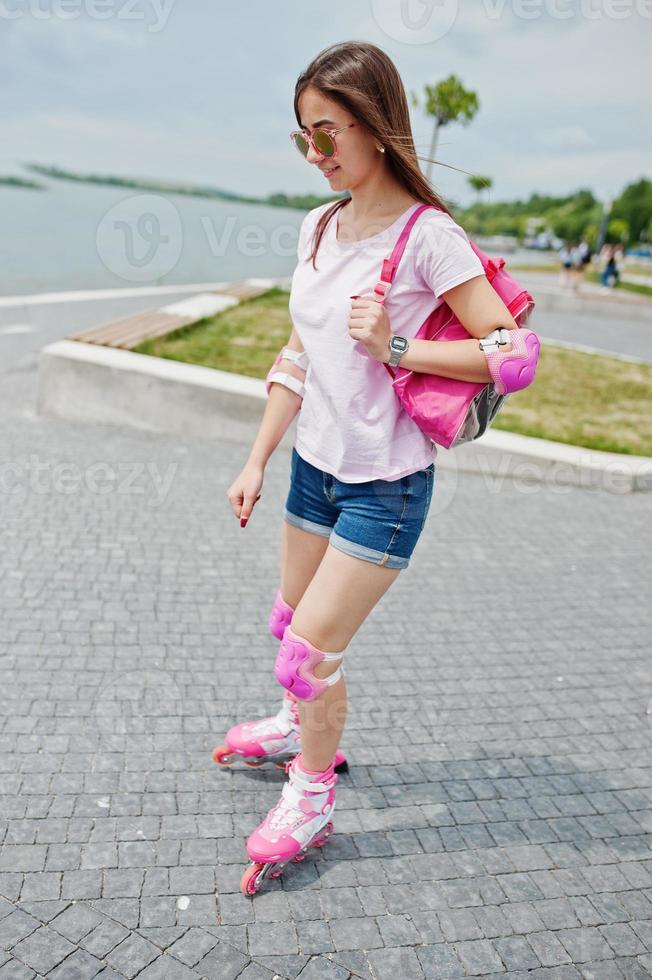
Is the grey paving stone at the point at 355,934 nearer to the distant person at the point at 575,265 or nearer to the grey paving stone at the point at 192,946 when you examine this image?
the grey paving stone at the point at 192,946

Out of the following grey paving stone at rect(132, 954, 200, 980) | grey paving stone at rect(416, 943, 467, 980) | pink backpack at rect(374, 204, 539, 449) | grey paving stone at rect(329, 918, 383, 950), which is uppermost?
pink backpack at rect(374, 204, 539, 449)

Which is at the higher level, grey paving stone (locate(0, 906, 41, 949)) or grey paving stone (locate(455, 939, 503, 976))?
grey paving stone (locate(455, 939, 503, 976))

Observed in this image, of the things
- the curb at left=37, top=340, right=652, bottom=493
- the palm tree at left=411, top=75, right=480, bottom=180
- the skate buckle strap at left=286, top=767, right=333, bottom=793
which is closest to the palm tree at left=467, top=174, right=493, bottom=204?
the skate buckle strap at left=286, top=767, right=333, bottom=793

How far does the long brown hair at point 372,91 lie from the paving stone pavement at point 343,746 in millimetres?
1912

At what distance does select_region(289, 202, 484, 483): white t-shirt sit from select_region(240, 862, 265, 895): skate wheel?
109 centimetres

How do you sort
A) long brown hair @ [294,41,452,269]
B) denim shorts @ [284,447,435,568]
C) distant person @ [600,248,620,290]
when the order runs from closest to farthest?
long brown hair @ [294,41,452,269] < denim shorts @ [284,447,435,568] < distant person @ [600,248,620,290]

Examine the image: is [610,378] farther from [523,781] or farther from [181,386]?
[523,781]

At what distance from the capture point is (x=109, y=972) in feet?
6.61

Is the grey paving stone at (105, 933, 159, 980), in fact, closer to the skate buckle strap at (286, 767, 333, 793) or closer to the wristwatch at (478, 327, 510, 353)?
the skate buckle strap at (286, 767, 333, 793)

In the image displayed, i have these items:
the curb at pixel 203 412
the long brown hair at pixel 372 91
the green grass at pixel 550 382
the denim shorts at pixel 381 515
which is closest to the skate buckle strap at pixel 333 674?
the denim shorts at pixel 381 515

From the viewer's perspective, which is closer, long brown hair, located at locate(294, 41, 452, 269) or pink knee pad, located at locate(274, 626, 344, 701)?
long brown hair, located at locate(294, 41, 452, 269)

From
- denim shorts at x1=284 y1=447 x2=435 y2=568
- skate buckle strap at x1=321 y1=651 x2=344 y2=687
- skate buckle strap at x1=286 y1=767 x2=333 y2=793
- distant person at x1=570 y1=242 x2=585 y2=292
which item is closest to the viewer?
denim shorts at x1=284 y1=447 x2=435 y2=568

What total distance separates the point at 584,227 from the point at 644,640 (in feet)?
405

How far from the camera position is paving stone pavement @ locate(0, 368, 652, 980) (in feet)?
7.23
